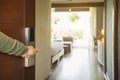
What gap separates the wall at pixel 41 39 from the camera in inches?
190

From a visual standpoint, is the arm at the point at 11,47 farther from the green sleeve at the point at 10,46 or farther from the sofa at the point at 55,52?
the sofa at the point at 55,52

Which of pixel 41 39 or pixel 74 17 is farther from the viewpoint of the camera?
pixel 74 17

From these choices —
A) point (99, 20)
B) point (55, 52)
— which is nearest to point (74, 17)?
point (99, 20)

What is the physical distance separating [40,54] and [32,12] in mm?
1224

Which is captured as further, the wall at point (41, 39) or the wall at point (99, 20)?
the wall at point (99, 20)

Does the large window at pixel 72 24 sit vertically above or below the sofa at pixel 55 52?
above

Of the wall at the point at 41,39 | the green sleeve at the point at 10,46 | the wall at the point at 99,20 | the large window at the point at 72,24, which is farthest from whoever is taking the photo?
the large window at the point at 72,24

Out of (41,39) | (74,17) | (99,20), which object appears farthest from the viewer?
(74,17)

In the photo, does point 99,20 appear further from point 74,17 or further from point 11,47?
point 11,47

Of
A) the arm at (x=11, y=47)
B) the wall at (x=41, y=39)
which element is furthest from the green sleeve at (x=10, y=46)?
the wall at (x=41, y=39)

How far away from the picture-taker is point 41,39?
5.14m

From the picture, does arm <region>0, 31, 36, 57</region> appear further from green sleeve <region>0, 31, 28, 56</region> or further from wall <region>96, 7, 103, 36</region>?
wall <region>96, 7, 103, 36</region>

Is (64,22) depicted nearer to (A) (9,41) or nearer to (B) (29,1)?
(B) (29,1)

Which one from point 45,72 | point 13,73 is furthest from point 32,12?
point 45,72
